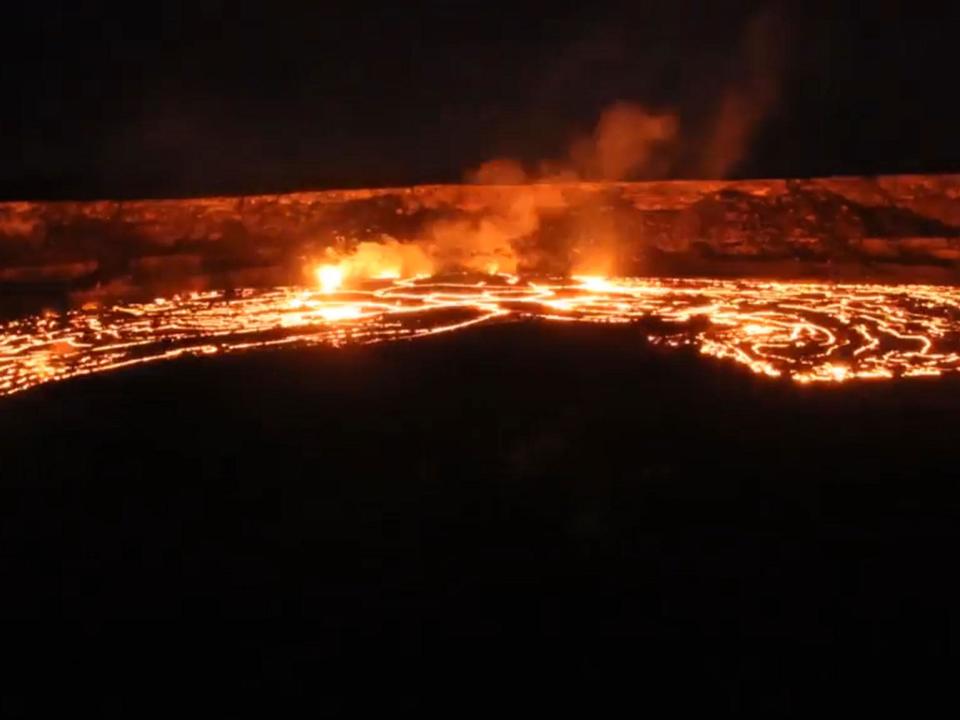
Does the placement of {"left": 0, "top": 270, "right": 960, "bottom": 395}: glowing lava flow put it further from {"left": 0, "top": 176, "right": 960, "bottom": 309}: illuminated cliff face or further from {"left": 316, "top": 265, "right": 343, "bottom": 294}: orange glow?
{"left": 0, "top": 176, "right": 960, "bottom": 309}: illuminated cliff face

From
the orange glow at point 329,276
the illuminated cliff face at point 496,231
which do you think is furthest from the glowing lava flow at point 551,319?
the illuminated cliff face at point 496,231

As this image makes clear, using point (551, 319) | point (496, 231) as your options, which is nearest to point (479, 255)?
point (496, 231)

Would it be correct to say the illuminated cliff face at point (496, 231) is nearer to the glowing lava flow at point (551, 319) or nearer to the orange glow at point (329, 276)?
the orange glow at point (329, 276)

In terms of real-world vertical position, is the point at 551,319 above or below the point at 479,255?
below

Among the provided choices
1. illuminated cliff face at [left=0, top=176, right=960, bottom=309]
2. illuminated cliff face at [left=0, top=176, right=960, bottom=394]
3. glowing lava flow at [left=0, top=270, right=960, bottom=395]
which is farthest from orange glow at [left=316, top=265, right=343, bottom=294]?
glowing lava flow at [left=0, top=270, right=960, bottom=395]

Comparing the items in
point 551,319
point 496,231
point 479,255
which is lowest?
point 551,319

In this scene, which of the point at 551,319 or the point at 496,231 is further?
the point at 496,231

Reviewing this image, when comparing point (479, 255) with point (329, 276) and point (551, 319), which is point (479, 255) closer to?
point (329, 276)

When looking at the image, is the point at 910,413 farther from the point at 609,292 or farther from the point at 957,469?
the point at 609,292
